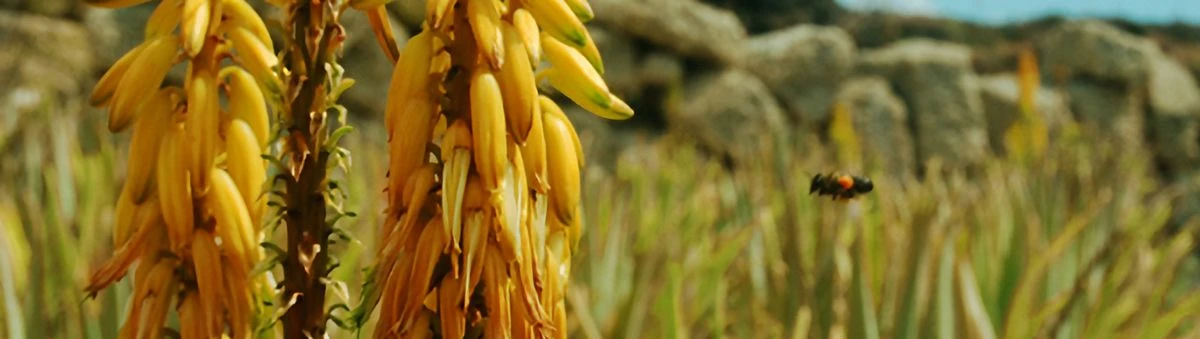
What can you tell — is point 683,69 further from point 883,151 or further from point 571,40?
point 571,40

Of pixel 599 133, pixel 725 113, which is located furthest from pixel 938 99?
pixel 599 133

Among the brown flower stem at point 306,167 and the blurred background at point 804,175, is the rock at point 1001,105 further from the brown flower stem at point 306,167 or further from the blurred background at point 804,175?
the brown flower stem at point 306,167

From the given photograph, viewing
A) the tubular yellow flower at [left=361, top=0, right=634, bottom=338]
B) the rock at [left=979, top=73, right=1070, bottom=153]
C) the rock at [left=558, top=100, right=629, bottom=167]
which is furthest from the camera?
the rock at [left=979, top=73, right=1070, bottom=153]

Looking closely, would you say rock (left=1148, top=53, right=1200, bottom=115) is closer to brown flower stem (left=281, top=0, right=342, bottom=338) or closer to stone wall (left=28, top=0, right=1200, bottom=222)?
stone wall (left=28, top=0, right=1200, bottom=222)

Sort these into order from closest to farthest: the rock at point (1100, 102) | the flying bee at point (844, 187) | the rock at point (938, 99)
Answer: the flying bee at point (844, 187)
the rock at point (938, 99)
the rock at point (1100, 102)

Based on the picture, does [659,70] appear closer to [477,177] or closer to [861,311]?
[861,311]

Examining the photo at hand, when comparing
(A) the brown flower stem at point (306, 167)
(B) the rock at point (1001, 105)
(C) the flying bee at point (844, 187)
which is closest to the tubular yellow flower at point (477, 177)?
(A) the brown flower stem at point (306, 167)

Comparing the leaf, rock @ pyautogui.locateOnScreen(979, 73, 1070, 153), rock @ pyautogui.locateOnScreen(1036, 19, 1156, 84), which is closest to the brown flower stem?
the leaf
